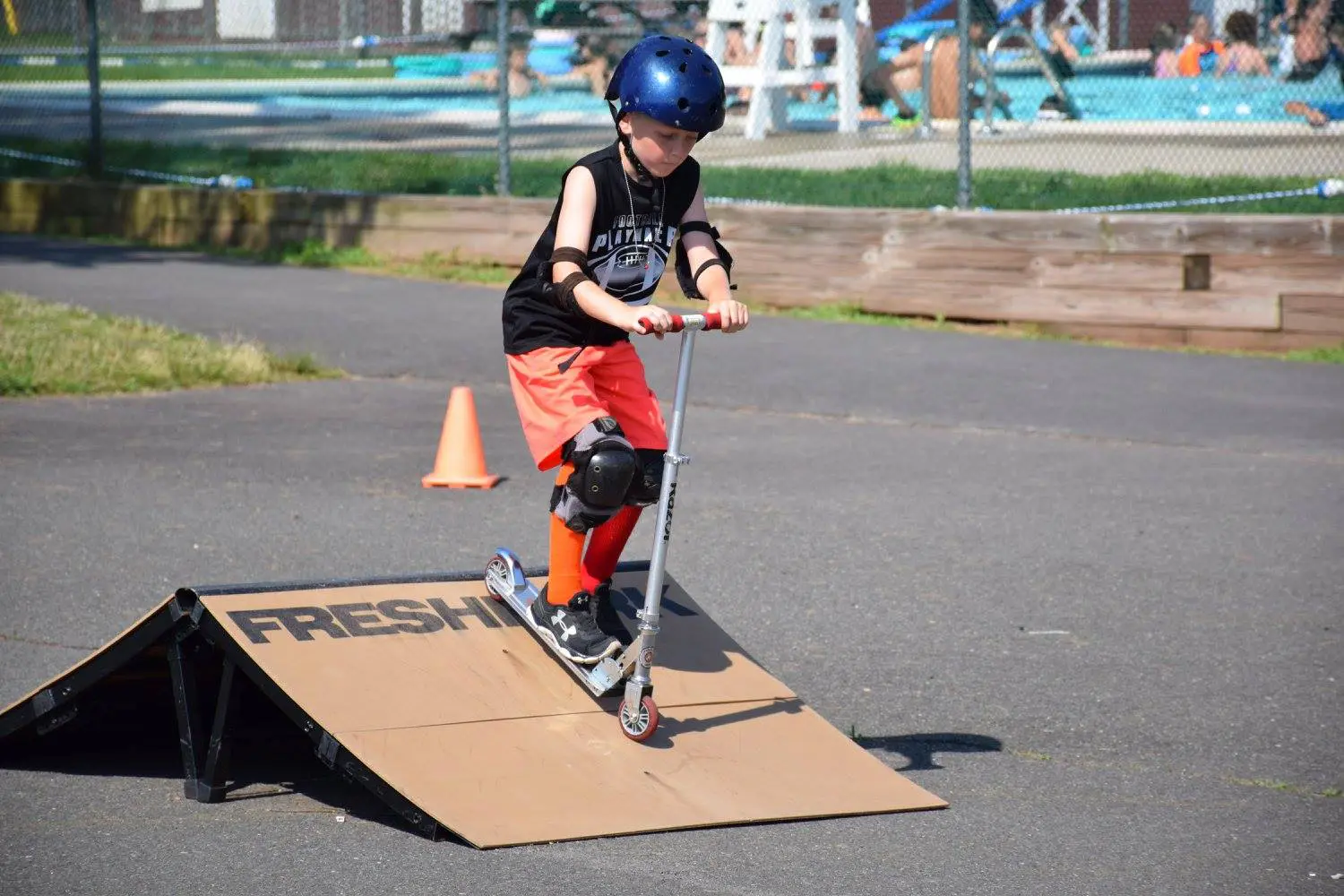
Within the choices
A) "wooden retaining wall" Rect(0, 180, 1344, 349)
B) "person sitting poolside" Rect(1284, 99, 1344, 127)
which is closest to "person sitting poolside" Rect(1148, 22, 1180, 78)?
"person sitting poolside" Rect(1284, 99, 1344, 127)

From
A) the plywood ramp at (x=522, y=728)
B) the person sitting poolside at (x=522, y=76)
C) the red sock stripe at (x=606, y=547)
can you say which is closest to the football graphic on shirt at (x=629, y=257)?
the red sock stripe at (x=606, y=547)

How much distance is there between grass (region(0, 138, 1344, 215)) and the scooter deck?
851cm

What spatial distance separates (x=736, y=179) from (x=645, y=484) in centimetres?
990

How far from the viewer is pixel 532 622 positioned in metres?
4.87

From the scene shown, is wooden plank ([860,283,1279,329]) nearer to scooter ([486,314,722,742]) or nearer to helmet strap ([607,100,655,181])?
helmet strap ([607,100,655,181])

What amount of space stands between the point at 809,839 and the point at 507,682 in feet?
3.25

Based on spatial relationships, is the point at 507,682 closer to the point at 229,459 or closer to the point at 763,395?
the point at 229,459

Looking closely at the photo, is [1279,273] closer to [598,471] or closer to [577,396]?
[577,396]

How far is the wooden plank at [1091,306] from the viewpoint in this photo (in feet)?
37.4

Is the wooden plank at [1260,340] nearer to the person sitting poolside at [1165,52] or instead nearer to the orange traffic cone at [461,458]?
the person sitting poolside at [1165,52]

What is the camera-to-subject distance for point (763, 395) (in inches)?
402

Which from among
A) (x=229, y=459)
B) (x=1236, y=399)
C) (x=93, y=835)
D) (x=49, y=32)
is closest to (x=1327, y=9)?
(x=1236, y=399)

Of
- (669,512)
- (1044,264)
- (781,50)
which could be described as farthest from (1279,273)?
(669,512)

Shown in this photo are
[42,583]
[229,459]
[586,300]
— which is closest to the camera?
[586,300]
